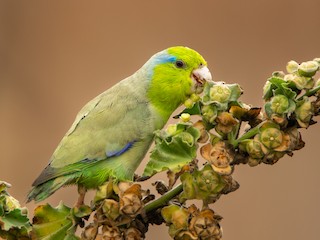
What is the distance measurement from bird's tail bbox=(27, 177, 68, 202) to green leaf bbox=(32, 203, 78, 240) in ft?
1.20

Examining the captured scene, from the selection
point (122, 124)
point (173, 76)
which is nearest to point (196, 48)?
point (173, 76)

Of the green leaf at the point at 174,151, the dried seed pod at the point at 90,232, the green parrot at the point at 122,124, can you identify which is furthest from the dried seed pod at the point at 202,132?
the green parrot at the point at 122,124

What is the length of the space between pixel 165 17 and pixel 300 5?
26.1 inches

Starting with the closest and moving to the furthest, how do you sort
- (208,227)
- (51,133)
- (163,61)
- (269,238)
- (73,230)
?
(208,227) → (73,230) → (163,61) → (269,238) → (51,133)

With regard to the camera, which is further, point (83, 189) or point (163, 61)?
point (163, 61)

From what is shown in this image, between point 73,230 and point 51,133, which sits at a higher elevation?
point 73,230

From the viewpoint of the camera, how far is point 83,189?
1.94 meters

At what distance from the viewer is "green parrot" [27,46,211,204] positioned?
1895mm

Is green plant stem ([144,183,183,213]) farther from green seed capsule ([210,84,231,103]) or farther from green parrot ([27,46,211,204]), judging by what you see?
green parrot ([27,46,211,204])

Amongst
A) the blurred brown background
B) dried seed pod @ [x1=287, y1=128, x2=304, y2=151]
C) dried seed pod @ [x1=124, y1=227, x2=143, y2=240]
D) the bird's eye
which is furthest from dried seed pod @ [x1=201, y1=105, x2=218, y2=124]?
the blurred brown background

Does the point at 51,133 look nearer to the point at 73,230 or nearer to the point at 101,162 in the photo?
the point at 101,162

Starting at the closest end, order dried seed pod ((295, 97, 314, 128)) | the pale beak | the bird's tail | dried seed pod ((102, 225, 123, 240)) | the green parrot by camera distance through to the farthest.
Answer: dried seed pod ((295, 97, 314, 128))
dried seed pod ((102, 225, 123, 240))
the bird's tail
the green parrot
the pale beak

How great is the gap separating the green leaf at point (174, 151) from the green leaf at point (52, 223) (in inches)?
7.6

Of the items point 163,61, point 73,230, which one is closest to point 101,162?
point 163,61
